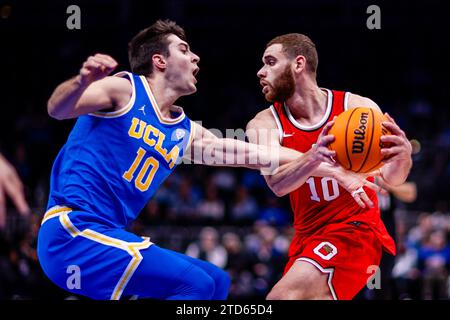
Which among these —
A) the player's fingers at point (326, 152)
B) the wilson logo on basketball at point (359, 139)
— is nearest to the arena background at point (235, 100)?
the wilson logo on basketball at point (359, 139)

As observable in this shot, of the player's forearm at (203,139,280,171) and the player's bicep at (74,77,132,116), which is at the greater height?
the player's bicep at (74,77,132,116)

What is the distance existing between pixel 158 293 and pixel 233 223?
7.81 meters

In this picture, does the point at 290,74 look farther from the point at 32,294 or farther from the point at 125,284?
the point at 32,294

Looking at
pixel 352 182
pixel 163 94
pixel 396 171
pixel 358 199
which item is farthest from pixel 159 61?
pixel 396 171

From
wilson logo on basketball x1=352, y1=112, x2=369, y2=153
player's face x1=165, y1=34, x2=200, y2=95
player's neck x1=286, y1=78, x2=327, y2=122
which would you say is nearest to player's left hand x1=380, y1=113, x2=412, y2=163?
wilson logo on basketball x1=352, y1=112, x2=369, y2=153

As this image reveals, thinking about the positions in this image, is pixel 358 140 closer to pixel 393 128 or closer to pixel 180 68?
pixel 393 128

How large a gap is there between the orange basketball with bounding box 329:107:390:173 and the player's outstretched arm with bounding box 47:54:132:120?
1.49m

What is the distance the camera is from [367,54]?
16.6m

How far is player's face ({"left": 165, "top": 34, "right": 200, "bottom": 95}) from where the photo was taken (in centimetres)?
519

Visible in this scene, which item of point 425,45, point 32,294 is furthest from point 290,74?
point 425,45

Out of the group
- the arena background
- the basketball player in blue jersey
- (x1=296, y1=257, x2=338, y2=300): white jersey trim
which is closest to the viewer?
the basketball player in blue jersey

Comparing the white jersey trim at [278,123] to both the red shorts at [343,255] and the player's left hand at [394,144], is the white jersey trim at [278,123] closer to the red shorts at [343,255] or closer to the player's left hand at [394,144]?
the red shorts at [343,255]

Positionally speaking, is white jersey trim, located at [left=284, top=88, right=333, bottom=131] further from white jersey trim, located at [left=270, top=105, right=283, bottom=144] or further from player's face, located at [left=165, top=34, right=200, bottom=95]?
player's face, located at [left=165, top=34, right=200, bottom=95]

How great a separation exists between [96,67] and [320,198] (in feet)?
7.77
